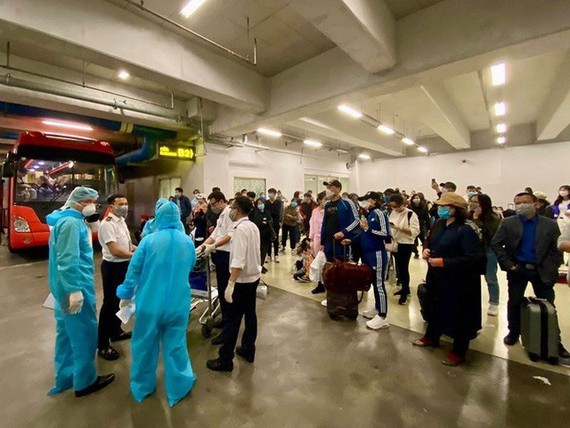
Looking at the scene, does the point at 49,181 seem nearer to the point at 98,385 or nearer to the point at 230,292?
the point at 98,385

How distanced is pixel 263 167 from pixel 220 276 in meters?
8.10

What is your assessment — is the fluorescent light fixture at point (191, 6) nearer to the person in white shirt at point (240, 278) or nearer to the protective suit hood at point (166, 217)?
the person in white shirt at point (240, 278)

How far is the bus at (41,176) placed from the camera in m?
5.27

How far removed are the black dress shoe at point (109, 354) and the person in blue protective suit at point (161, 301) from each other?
69 cm

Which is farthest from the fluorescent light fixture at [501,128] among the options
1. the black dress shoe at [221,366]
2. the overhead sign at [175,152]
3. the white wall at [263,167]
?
the black dress shoe at [221,366]

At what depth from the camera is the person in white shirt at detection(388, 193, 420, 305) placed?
351 centimetres

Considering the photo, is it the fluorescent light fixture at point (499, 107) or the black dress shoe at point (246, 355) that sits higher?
the fluorescent light fixture at point (499, 107)

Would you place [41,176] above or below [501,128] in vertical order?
below

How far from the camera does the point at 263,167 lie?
1048 cm

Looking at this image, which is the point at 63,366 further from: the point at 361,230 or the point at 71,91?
the point at 71,91

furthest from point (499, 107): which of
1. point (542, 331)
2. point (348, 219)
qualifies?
point (542, 331)

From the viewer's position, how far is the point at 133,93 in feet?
20.3

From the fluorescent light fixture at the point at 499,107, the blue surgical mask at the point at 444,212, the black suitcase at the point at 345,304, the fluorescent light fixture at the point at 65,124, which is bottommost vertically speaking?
the black suitcase at the point at 345,304

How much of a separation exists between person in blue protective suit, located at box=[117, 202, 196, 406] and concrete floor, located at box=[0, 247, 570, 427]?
0.53 feet
